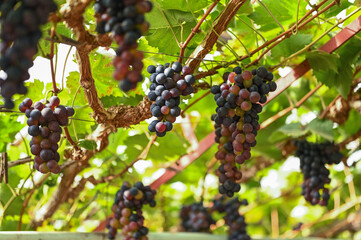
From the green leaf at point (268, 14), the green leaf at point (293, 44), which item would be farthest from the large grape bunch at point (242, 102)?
the green leaf at point (268, 14)

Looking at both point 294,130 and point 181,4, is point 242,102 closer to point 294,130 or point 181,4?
point 181,4

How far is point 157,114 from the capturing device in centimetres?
83

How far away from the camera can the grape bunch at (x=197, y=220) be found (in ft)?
5.66

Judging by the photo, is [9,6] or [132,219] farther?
[132,219]

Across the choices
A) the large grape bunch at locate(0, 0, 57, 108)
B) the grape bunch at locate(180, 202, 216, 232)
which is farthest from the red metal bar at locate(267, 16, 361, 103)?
the large grape bunch at locate(0, 0, 57, 108)

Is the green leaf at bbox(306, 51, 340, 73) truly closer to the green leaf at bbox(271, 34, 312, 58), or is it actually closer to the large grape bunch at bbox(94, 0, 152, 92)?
the green leaf at bbox(271, 34, 312, 58)

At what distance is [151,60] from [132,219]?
1.71 ft

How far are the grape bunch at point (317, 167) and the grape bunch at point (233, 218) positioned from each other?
27 centimetres

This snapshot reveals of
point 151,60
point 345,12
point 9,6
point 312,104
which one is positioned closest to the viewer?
point 9,6

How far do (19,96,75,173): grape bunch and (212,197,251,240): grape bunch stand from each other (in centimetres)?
94

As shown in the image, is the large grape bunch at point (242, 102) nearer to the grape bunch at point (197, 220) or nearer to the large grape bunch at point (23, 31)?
the large grape bunch at point (23, 31)

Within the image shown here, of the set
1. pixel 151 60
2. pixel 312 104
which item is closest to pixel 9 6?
pixel 151 60

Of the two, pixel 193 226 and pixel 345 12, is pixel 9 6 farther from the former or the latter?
pixel 193 226

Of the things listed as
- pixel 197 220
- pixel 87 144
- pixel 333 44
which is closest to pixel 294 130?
pixel 333 44
